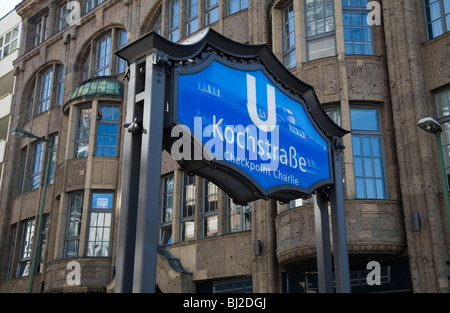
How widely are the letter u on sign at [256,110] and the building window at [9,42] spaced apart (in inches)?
1207

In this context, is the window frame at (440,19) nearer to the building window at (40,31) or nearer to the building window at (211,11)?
the building window at (211,11)

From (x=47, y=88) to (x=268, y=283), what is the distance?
1919 centimetres

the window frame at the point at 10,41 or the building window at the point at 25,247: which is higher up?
the window frame at the point at 10,41

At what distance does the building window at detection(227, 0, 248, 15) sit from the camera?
20.9m

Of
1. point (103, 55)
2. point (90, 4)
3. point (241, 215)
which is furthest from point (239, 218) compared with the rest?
point (90, 4)

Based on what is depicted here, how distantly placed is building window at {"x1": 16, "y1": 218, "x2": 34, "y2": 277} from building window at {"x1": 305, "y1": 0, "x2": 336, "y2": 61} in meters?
17.3

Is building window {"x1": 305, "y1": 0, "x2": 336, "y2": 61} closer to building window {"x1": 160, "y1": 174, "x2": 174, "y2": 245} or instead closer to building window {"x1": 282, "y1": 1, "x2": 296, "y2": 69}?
building window {"x1": 282, "y1": 1, "x2": 296, "y2": 69}

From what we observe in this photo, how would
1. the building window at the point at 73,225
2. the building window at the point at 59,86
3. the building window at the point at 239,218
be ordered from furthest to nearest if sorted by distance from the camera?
1. the building window at the point at 59,86
2. the building window at the point at 73,225
3. the building window at the point at 239,218

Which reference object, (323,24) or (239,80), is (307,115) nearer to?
(239,80)

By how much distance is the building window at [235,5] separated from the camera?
68.6ft

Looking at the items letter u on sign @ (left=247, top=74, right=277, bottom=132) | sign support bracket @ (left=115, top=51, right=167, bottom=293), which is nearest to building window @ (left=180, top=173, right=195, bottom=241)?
letter u on sign @ (left=247, top=74, right=277, bottom=132)

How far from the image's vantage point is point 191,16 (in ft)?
75.7

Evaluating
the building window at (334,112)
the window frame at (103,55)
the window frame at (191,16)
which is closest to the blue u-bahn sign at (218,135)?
the building window at (334,112)
